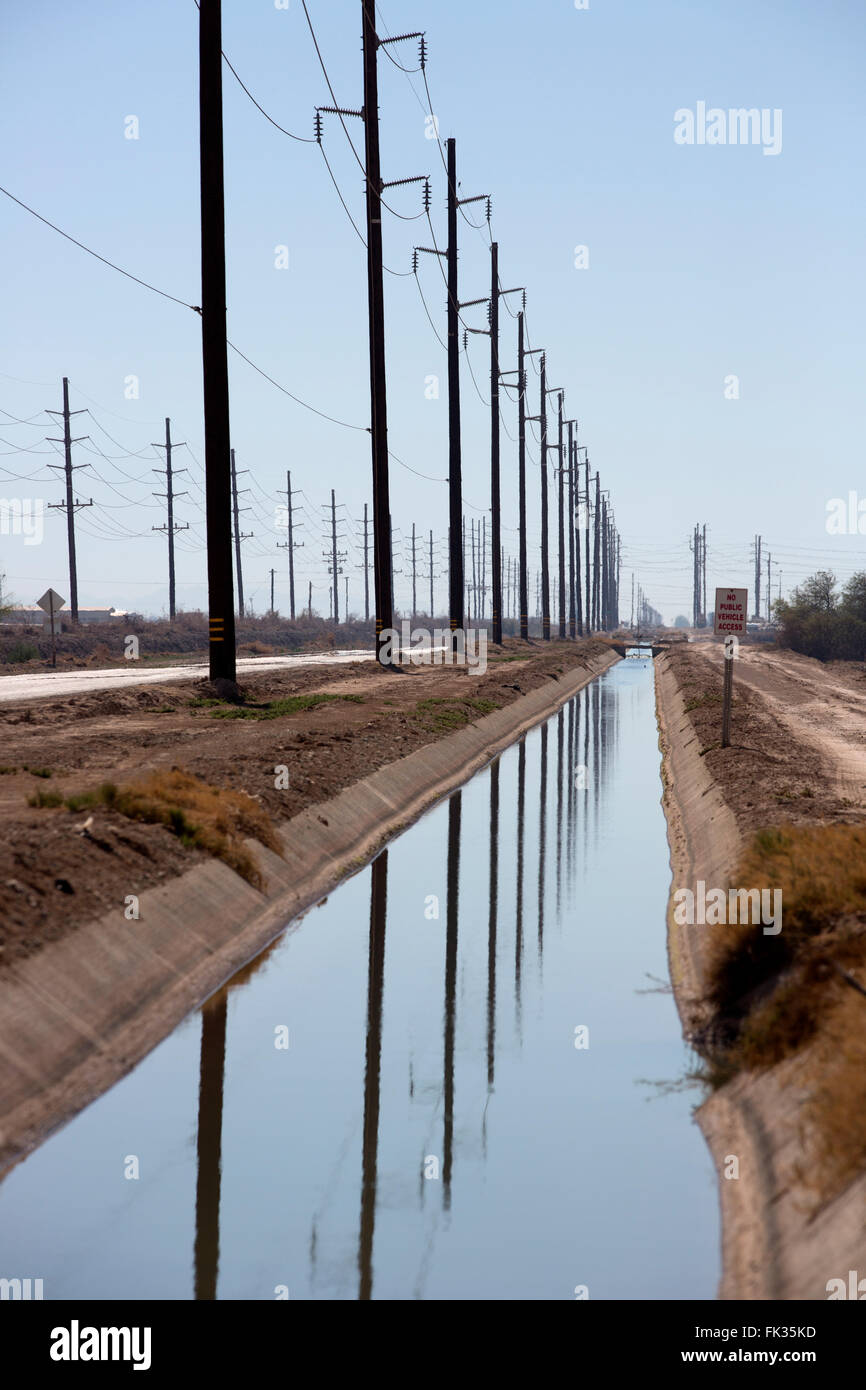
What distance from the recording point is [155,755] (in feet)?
65.1

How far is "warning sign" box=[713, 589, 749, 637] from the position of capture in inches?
830

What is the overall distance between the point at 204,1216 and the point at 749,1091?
3.39 m

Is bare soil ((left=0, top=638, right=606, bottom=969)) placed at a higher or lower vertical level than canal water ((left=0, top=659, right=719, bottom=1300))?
higher

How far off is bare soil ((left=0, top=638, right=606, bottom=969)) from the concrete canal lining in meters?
0.25

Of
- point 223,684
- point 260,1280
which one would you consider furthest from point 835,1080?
point 223,684

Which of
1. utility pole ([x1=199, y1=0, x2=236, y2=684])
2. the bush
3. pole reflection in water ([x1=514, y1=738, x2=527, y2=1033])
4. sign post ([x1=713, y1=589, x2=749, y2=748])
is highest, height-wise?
utility pole ([x1=199, y1=0, x2=236, y2=684])

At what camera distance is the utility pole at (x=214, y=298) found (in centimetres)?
2778

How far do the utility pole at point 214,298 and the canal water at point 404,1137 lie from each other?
1479cm

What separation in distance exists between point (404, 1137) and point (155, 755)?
1229 cm

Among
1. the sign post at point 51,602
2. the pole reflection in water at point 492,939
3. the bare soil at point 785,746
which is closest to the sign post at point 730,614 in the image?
the bare soil at point 785,746

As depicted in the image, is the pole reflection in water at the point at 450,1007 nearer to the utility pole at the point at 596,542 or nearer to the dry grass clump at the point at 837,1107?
the dry grass clump at the point at 837,1107

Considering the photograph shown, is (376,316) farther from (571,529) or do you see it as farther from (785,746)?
(571,529)

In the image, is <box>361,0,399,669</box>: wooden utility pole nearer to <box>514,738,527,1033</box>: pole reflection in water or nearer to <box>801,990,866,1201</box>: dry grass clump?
<box>514,738,527,1033</box>: pole reflection in water

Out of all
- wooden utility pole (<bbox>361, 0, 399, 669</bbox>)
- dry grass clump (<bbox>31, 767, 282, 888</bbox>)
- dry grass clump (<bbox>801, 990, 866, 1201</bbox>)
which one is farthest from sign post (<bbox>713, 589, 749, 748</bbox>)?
wooden utility pole (<bbox>361, 0, 399, 669</bbox>)
